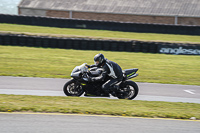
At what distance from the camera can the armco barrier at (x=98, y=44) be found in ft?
70.9

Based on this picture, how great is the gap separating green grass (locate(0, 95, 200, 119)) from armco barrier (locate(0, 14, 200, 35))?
22.0m

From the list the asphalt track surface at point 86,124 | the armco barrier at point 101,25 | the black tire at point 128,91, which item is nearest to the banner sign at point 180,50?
the armco barrier at point 101,25

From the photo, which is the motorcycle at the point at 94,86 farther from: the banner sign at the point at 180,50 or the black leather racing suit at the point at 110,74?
the banner sign at the point at 180,50

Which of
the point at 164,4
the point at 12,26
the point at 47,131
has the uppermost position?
the point at 164,4

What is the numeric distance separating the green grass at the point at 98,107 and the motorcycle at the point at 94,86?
62cm

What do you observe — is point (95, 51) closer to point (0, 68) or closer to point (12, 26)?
point (0, 68)

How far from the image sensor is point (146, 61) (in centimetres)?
1945

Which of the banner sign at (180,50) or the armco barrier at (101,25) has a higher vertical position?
the armco barrier at (101,25)

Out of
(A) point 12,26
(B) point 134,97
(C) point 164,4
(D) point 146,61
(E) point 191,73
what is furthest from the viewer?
(C) point 164,4

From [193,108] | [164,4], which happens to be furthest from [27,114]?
[164,4]

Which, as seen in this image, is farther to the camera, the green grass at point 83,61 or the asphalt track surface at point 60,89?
the green grass at point 83,61

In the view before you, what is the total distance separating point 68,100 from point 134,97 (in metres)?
2.27

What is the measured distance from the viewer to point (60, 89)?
11.3 meters

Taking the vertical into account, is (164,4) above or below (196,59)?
above
